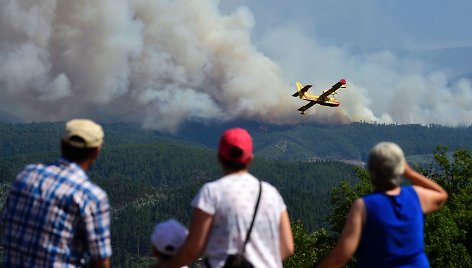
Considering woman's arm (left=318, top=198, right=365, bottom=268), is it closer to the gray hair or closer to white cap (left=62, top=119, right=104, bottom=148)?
the gray hair

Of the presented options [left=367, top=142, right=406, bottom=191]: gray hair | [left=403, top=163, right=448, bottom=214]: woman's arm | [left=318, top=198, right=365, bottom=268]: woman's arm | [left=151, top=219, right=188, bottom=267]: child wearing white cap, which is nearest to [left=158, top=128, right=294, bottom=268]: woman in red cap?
[left=151, top=219, right=188, bottom=267]: child wearing white cap

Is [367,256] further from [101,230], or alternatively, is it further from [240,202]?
[101,230]

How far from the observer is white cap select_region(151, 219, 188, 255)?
5332mm

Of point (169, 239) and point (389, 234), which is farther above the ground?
point (389, 234)

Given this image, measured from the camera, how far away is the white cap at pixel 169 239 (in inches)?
210

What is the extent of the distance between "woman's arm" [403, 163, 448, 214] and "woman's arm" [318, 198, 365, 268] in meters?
0.76

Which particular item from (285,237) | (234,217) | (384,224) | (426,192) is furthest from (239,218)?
(426,192)

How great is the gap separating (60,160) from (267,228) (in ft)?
6.88

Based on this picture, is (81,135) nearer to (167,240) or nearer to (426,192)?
(167,240)

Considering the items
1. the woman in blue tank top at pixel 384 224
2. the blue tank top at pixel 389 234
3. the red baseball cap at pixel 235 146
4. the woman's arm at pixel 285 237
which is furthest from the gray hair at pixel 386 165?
the red baseball cap at pixel 235 146

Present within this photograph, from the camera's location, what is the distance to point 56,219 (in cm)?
484

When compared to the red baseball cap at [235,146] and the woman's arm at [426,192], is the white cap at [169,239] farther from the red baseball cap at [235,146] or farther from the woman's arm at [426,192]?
the woman's arm at [426,192]

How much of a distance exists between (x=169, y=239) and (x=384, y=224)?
2.12 metres

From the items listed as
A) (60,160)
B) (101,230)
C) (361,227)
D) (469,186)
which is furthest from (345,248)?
(469,186)
